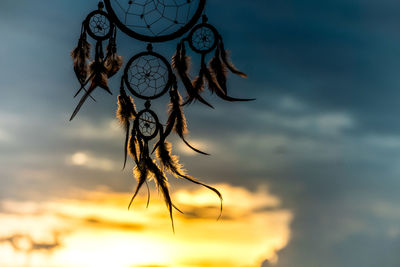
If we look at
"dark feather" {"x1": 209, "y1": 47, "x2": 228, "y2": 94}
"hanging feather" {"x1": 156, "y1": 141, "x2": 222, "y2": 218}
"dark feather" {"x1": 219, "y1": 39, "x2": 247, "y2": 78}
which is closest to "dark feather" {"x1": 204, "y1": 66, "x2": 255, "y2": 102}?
"dark feather" {"x1": 209, "y1": 47, "x2": 228, "y2": 94}

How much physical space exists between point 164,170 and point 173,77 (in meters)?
1.26

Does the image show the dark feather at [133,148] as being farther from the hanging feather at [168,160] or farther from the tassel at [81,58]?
the tassel at [81,58]

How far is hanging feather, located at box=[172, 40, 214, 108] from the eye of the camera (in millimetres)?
6812

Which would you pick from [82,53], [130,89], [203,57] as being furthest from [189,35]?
[82,53]

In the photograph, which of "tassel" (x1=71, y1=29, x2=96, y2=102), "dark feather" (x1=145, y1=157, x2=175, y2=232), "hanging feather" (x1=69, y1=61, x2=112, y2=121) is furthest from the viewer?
"tassel" (x1=71, y1=29, x2=96, y2=102)

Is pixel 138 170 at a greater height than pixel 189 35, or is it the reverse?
pixel 189 35

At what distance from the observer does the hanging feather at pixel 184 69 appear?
6812mm

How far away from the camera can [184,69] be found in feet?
22.6

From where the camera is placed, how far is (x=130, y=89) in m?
6.82

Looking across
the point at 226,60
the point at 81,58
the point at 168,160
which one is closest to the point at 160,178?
the point at 168,160

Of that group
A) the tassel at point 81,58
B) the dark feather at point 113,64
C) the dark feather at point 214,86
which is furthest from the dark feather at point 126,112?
the dark feather at point 214,86

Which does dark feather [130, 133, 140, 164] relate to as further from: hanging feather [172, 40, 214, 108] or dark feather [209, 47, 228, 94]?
dark feather [209, 47, 228, 94]

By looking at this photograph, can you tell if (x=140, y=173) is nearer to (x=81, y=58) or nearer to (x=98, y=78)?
(x=98, y=78)

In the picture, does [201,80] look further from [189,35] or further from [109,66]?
[109,66]
